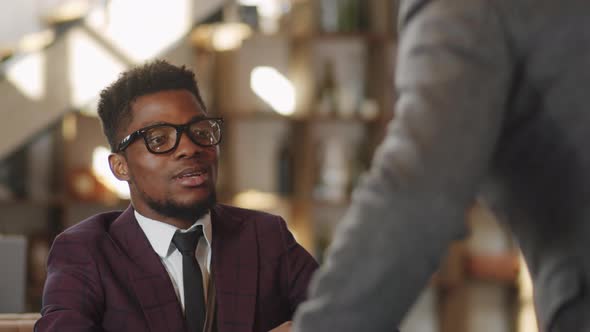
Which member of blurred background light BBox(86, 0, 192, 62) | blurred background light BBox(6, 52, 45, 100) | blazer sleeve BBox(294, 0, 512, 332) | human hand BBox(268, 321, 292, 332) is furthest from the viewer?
blurred background light BBox(86, 0, 192, 62)

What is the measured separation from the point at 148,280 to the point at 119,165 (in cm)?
23

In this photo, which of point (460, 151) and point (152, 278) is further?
point (152, 278)

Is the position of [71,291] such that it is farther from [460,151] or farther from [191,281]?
[460,151]

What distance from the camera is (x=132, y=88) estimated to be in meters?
1.44

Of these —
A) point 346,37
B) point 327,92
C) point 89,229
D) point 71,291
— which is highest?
point 346,37

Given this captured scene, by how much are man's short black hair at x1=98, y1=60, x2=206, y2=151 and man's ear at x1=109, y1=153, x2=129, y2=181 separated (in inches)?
0.7

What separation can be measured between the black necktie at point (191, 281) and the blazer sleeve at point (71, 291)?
138 mm

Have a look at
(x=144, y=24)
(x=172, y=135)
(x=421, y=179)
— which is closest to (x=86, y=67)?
(x=144, y=24)

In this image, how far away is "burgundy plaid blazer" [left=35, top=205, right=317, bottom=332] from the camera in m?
1.31

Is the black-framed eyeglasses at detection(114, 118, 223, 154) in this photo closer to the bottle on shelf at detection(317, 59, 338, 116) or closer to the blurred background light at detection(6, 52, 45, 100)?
the blurred background light at detection(6, 52, 45, 100)

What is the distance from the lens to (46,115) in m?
4.52

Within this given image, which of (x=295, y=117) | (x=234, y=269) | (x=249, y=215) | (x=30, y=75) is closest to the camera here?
(x=234, y=269)

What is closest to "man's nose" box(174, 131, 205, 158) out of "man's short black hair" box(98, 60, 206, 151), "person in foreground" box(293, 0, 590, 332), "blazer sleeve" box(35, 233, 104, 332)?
"man's short black hair" box(98, 60, 206, 151)

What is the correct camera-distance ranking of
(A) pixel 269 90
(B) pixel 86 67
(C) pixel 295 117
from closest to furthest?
(B) pixel 86 67 < (C) pixel 295 117 < (A) pixel 269 90
